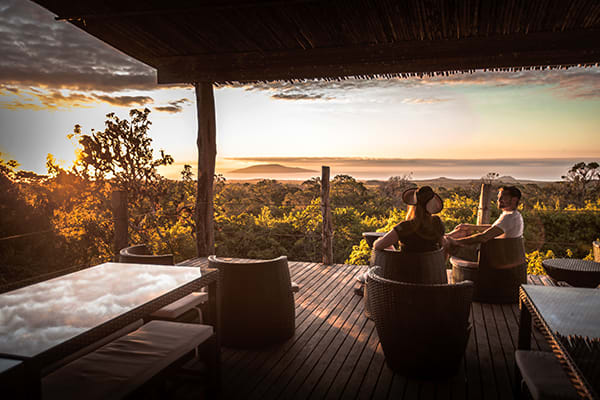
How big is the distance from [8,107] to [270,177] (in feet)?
26.8

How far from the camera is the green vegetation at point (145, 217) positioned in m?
8.83

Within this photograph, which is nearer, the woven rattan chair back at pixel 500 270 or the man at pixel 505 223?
the man at pixel 505 223

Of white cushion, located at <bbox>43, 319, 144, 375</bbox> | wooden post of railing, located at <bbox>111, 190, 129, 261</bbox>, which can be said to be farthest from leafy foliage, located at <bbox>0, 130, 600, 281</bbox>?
white cushion, located at <bbox>43, 319, 144, 375</bbox>

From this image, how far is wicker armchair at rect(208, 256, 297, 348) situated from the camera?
9.91ft

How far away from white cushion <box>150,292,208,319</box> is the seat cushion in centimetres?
207

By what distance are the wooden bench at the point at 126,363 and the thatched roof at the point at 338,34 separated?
118 inches

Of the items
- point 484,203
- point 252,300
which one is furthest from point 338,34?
point 484,203

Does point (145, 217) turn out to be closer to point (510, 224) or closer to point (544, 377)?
point (510, 224)

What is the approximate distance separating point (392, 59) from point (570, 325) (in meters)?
3.96

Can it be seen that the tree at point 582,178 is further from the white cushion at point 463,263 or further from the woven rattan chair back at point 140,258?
the woven rattan chair back at point 140,258

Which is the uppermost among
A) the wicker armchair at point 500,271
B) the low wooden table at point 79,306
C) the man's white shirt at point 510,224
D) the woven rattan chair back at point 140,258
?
the man's white shirt at point 510,224

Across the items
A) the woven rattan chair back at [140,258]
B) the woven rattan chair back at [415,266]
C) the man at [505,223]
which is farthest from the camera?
the man at [505,223]

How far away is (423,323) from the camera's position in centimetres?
244

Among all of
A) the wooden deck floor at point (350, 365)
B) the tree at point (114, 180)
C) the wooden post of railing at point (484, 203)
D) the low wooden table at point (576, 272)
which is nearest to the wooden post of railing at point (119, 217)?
the wooden deck floor at point (350, 365)
